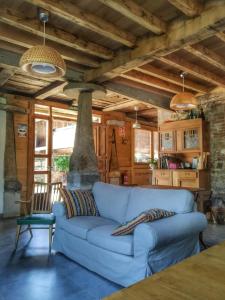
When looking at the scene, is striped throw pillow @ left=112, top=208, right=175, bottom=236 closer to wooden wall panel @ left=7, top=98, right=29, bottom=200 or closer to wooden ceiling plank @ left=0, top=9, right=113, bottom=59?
wooden ceiling plank @ left=0, top=9, right=113, bottom=59

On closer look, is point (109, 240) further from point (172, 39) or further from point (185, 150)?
point (185, 150)

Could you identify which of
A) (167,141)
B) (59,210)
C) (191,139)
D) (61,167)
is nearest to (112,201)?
(59,210)

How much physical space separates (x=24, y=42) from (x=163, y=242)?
2.94 metres

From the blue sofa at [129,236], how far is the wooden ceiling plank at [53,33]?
1955 millimetres

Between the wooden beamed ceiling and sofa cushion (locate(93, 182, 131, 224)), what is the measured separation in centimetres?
181

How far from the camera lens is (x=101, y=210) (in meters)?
3.54

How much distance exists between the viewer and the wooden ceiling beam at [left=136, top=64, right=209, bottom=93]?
14.2 feet

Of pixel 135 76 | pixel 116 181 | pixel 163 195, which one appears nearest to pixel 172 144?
pixel 135 76

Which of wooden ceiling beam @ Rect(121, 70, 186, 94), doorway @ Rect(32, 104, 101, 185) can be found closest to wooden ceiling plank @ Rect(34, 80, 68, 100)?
doorway @ Rect(32, 104, 101, 185)

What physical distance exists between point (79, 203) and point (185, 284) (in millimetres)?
2254

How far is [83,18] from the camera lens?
284cm

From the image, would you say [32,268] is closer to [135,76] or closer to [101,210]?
[101,210]

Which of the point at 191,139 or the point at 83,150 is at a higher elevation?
the point at 191,139

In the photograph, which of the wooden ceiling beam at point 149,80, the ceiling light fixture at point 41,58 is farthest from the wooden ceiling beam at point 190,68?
the ceiling light fixture at point 41,58
